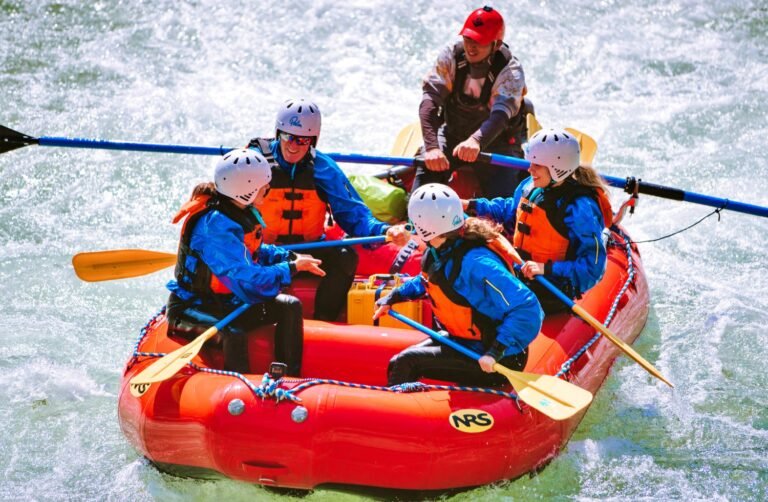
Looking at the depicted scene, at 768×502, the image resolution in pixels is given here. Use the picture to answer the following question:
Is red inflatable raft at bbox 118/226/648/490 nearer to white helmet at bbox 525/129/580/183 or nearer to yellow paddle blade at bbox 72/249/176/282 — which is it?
yellow paddle blade at bbox 72/249/176/282

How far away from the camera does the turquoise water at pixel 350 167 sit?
17.4ft

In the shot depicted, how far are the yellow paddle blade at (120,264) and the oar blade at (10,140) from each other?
145cm

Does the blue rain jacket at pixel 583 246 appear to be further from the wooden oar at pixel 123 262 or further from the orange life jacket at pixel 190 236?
the orange life jacket at pixel 190 236

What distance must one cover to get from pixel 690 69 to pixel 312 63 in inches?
158

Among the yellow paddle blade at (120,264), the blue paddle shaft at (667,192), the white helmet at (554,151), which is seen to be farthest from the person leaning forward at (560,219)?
the yellow paddle blade at (120,264)

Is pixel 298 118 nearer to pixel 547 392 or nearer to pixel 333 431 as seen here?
pixel 333 431

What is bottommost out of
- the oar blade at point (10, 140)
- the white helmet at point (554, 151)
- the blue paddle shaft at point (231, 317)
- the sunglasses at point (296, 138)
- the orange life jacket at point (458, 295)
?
the blue paddle shaft at point (231, 317)

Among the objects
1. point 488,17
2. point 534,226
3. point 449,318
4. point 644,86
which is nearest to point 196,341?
point 449,318

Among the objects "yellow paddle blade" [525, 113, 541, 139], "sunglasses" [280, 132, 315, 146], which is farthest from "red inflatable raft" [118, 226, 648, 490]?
"yellow paddle blade" [525, 113, 541, 139]

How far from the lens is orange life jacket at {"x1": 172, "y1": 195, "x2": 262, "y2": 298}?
462cm

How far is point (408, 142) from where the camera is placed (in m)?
7.02

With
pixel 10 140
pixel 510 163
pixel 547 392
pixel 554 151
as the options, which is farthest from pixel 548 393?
pixel 10 140

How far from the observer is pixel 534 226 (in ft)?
16.5

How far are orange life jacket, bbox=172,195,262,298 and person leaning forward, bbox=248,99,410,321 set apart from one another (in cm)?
62
